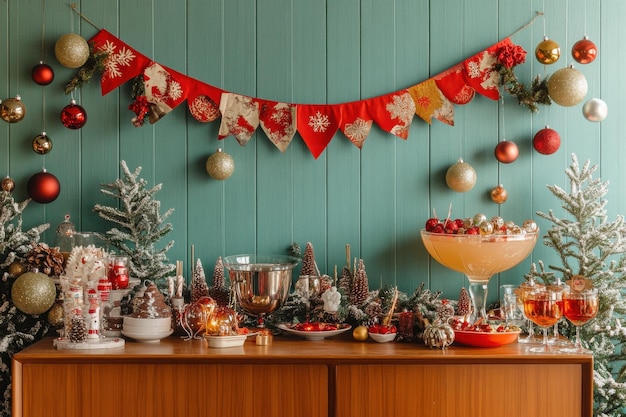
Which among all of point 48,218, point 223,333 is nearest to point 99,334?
point 223,333

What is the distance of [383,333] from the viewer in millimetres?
2342

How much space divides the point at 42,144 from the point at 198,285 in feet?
2.48

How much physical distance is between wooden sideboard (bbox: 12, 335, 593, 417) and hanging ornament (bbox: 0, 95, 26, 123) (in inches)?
34.5

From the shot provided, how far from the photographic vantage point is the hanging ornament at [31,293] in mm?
2350

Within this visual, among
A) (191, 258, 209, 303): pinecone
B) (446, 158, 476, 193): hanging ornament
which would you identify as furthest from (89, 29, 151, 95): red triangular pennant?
(446, 158, 476, 193): hanging ornament

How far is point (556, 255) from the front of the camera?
8.89ft

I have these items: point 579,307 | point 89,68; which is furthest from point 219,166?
point 579,307

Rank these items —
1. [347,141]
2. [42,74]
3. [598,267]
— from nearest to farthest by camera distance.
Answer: [598,267]
[42,74]
[347,141]

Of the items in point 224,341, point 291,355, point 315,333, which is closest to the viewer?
point 291,355

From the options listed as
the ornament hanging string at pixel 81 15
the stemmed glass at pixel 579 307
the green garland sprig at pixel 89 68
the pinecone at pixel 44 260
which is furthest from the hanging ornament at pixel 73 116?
the stemmed glass at pixel 579 307

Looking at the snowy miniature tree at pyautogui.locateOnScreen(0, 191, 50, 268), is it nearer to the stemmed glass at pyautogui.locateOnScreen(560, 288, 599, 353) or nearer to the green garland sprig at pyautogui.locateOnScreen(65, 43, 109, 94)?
the green garland sprig at pyautogui.locateOnScreen(65, 43, 109, 94)

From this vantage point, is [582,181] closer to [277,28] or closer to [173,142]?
[277,28]

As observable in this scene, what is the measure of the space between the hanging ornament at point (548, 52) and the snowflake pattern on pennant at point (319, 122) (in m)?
0.79

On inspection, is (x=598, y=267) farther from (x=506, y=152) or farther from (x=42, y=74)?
(x=42, y=74)
